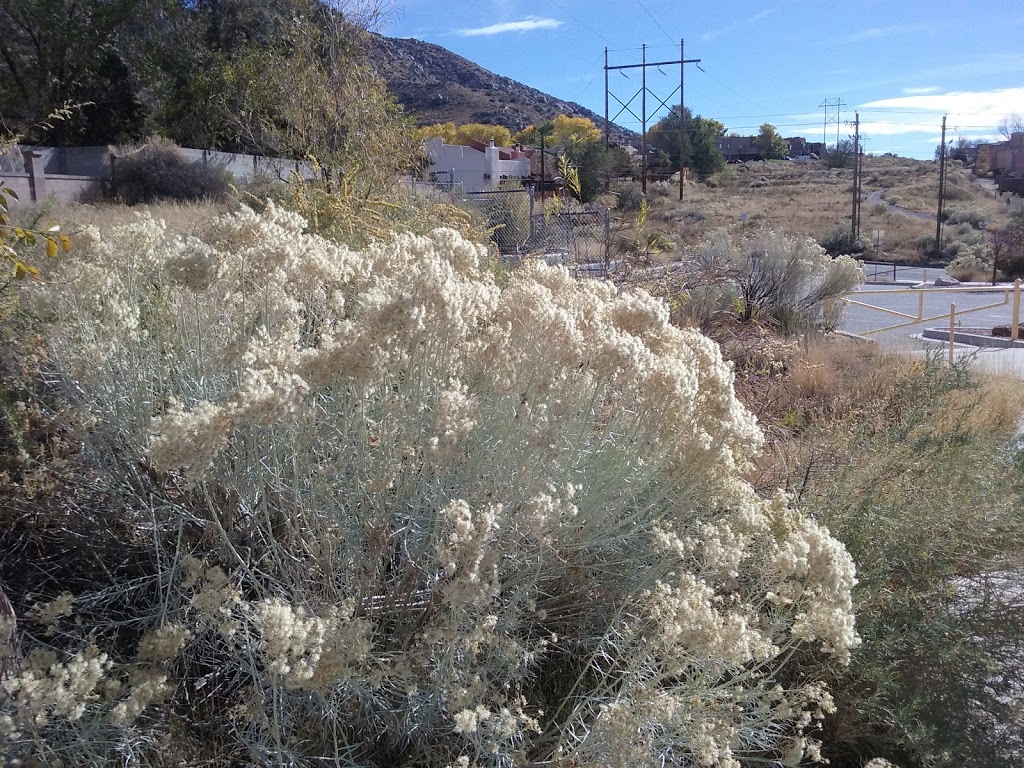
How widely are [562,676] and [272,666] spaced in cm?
125

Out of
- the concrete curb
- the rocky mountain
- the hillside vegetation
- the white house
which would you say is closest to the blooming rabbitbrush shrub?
the hillside vegetation

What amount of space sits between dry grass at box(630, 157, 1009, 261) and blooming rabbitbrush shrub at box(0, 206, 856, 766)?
108ft

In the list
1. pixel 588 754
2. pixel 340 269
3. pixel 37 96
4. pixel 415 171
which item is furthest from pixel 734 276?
pixel 37 96

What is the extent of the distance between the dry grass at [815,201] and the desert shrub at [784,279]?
68.1ft

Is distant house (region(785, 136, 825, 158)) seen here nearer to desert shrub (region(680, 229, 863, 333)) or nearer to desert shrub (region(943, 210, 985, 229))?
desert shrub (region(943, 210, 985, 229))

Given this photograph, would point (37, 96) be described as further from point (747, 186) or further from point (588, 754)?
point (747, 186)

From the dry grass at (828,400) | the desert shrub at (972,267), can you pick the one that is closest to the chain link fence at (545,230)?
the dry grass at (828,400)

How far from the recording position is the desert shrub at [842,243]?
42750mm

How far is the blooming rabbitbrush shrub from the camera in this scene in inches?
74.4

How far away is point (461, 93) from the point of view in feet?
299

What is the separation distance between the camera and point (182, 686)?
7.49 feet

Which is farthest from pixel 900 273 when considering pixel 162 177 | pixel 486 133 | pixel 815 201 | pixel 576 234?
pixel 486 133

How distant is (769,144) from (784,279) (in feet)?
293

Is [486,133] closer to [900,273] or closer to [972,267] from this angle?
[900,273]
